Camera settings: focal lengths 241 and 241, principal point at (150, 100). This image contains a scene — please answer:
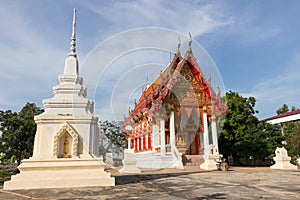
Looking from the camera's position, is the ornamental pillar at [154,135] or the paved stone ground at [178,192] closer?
the paved stone ground at [178,192]

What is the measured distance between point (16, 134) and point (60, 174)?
11.5m

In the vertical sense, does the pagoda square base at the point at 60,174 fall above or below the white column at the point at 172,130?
below

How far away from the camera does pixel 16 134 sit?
16297mm

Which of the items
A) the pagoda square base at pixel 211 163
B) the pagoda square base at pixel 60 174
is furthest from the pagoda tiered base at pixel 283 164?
the pagoda square base at pixel 60 174

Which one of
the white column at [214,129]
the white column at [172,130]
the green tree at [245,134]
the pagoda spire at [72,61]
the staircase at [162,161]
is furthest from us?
the green tree at [245,134]

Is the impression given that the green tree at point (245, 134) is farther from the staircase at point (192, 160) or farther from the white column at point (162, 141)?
the white column at point (162, 141)

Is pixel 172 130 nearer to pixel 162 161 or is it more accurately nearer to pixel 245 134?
pixel 162 161

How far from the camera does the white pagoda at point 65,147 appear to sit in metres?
6.67

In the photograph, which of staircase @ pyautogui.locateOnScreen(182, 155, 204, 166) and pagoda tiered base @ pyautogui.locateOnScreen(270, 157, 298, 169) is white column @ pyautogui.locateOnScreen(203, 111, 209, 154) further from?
pagoda tiered base @ pyautogui.locateOnScreen(270, 157, 298, 169)

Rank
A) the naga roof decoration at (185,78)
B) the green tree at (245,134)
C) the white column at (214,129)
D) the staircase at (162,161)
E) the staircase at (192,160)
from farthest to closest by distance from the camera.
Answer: the green tree at (245,134), the white column at (214,129), the naga roof decoration at (185,78), the staircase at (192,160), the staircase at (162,161)

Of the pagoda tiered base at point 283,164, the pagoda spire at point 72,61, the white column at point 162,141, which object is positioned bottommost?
the pagoda tiered base at point 283,164

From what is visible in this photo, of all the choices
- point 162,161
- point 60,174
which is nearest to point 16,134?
point 162,161

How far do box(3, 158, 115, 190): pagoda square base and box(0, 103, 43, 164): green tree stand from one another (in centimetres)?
1099

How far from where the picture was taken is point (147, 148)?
2008cm
